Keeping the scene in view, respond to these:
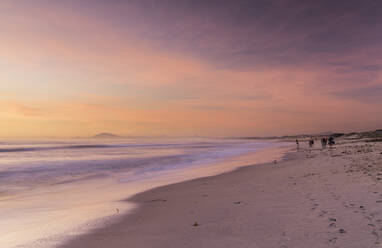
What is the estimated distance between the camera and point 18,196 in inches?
504

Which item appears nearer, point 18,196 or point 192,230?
point 192,230

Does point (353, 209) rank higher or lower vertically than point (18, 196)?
higher

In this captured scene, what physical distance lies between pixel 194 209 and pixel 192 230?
1.99 metres

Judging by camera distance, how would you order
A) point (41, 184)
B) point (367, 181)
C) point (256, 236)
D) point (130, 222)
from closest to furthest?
point (256, 236), point (130, 222), point (367, 181), point (41, 184)

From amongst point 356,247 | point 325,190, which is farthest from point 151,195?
point 356,247

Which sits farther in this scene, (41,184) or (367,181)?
(41,184)

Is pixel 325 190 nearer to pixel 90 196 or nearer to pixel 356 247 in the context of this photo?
pixel 356 247

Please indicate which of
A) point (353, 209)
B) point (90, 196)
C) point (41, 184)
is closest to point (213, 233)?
point (353, 209)

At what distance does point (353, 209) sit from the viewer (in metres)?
6.35

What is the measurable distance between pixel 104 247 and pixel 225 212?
3.34 m

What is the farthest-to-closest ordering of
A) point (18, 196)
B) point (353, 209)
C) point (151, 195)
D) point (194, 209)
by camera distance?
point (18, 196) < point (151, 195) < point (194, 209) < point (353, 209)

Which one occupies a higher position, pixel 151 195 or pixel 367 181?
pixel 367 181

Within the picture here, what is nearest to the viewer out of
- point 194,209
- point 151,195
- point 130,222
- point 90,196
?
point 130,222

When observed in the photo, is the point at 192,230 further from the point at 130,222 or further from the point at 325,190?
the point at 325,190
